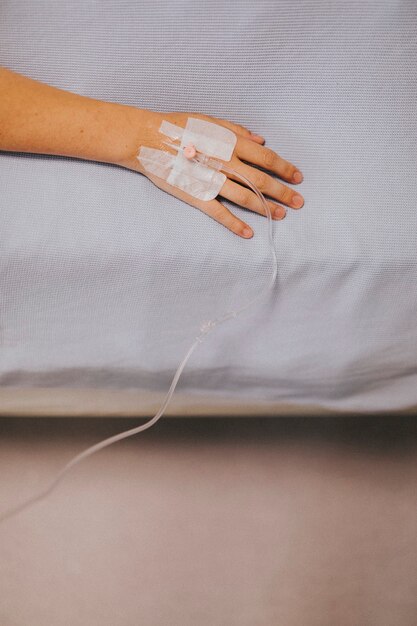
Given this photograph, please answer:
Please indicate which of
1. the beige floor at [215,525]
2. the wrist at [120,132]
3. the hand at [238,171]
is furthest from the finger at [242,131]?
the beige floor at [215,525]

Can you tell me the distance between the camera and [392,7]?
0.84 meters

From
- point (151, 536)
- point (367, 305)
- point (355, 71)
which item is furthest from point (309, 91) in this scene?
point (151, 536)

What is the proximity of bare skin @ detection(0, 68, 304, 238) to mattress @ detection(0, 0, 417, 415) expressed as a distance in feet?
0.08

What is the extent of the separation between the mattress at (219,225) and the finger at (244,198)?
0.07ft

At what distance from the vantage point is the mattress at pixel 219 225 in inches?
32.3

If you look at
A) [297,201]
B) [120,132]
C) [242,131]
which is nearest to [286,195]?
[297,201]

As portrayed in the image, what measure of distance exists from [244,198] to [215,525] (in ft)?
2.27

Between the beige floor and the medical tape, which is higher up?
the medical tape

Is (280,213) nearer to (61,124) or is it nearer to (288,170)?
(288,170)

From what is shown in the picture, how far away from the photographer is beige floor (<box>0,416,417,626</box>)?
109cm

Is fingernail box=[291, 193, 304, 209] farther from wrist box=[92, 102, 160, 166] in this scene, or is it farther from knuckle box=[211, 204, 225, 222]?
wrist box=[92, 102, 160, 166]

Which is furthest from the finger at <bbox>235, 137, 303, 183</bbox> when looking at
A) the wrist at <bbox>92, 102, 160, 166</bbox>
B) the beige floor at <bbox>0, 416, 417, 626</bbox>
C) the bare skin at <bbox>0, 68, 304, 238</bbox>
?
the beige floor at <bbox>0, 416, 417, 626</bbox>

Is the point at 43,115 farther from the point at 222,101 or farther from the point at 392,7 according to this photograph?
the point at 392,7

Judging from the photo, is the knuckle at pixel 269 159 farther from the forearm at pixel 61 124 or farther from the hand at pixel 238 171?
the forearm at pixel 61 124
